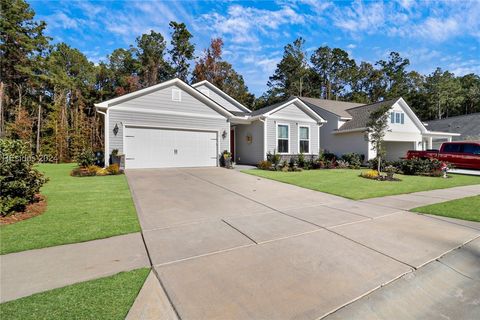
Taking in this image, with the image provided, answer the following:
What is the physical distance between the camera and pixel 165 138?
13.5 m

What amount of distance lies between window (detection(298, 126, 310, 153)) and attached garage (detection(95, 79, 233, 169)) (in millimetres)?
5485

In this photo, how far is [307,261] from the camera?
10.0 ft

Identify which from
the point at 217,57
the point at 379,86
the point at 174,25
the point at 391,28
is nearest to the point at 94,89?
the point at 174,25

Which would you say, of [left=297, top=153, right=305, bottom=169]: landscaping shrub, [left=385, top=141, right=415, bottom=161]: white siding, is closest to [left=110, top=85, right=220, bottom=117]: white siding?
[left=297, top=153, right=305, bottom=169]: landscaping shrub

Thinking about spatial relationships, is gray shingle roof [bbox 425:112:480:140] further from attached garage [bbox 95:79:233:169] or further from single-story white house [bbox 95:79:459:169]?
attached garage [bbox 95:79:233:169]

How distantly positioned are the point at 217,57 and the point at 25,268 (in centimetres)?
3039

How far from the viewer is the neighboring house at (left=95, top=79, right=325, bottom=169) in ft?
41.0

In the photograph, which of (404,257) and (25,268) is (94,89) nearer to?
(25,268)

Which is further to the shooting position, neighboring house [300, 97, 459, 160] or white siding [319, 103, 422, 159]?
neighboring house [300, 97, 459, 160]

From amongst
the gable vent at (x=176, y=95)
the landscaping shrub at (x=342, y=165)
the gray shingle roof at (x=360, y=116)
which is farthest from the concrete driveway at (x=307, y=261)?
the gray shingle roof at (x=360, y=116)

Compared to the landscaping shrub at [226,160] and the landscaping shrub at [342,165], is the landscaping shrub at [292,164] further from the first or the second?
the landscaping shrub at [226,160]

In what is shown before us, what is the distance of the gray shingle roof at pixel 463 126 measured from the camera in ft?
78.1

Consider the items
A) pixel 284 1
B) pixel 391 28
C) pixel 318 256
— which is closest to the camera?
pixel 318 256

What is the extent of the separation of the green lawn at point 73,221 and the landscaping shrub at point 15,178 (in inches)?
21.7
